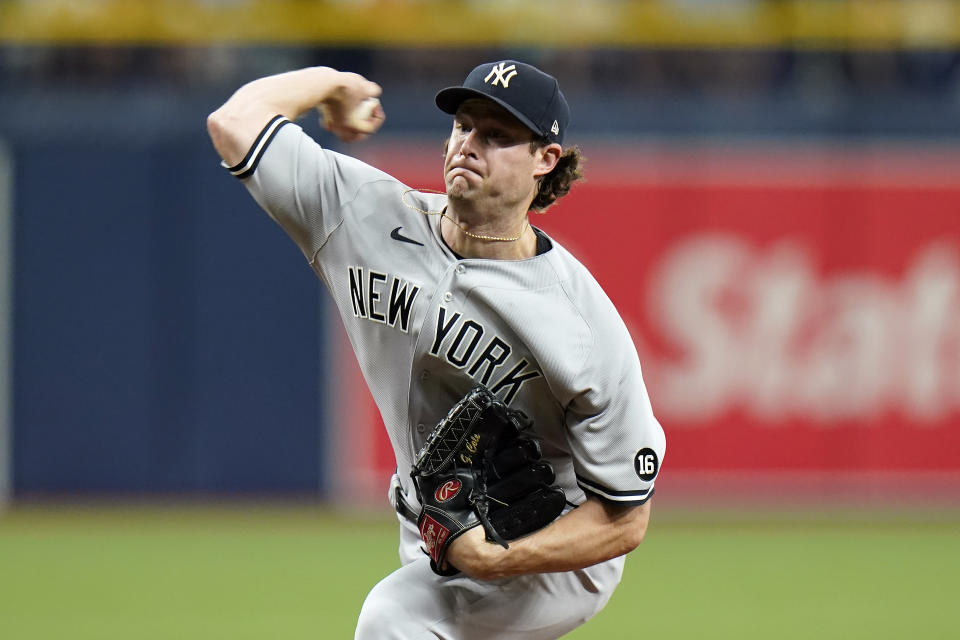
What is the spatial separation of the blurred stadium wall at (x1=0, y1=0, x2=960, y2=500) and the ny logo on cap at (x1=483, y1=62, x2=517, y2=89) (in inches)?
243

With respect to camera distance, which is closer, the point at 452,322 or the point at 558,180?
the point at 452,322

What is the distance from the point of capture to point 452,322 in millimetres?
3545

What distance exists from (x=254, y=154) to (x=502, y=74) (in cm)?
68

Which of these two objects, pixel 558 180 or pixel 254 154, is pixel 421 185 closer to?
pixel 558 180

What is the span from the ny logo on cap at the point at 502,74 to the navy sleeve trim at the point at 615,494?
104 cm

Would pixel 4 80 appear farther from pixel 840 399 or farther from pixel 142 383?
pixel 840 399

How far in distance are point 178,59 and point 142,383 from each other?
251 centimetres

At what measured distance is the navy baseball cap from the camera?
11.2 ft

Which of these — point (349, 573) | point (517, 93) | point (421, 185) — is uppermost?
point (421, 185)

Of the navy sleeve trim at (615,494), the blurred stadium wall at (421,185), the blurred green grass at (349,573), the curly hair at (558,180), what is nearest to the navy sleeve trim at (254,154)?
the curly hair at (558,180)

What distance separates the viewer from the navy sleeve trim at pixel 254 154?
3533mm

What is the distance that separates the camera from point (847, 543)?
894 centimetres

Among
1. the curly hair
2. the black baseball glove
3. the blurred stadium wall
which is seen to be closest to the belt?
the black baseball glove

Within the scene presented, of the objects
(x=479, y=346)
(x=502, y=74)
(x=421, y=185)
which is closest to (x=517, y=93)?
(x=502, y=74)
